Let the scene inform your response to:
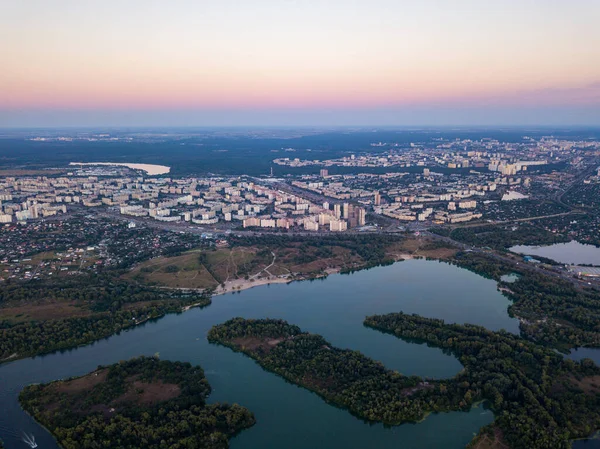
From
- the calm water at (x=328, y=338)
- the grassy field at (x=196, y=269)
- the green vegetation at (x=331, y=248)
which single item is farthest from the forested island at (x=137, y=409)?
the green vegetation at (x=331, y=248)

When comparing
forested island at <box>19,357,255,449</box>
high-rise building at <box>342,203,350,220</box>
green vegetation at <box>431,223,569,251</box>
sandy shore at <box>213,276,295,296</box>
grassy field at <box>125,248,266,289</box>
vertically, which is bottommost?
forested island at <box>19,357,255,449</box>

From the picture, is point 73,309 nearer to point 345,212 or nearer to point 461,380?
point 461,380

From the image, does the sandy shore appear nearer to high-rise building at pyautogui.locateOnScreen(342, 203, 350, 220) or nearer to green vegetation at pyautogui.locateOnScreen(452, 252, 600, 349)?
green vegetation at pyautogui.locateOnScreen(452, 252, 600, 349)

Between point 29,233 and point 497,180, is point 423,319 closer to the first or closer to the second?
point 29,233

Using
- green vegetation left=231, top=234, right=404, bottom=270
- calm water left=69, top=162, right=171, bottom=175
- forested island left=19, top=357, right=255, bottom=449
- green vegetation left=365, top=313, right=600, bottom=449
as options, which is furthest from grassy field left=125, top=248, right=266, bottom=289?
calm water left=69, top=162, right=171, bottom=175

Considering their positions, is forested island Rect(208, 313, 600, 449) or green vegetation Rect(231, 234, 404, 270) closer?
forested island Rect(208, 313, 600, 449)

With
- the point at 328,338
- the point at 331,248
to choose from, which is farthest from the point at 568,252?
the point at 328,338

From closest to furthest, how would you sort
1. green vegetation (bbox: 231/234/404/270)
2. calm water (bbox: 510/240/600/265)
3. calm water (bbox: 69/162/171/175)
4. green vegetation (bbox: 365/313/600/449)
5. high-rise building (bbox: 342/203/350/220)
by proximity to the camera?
green vegetation (bbox: 365/313/600/449) → calm water (bbox: 510/240/600/265) → green vegetation (bbox: 231/234/404/270) → high-rise building (bbox: 342/203/350/220) → calm water (bbox: 69/162/171/175)
